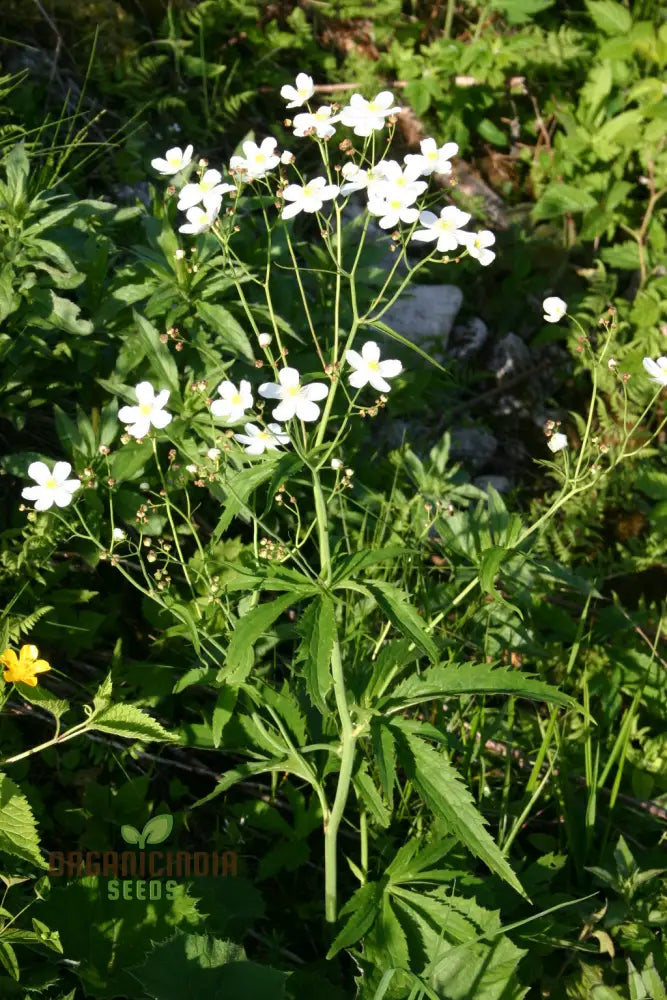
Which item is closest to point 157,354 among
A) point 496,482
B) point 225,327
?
point 225,327

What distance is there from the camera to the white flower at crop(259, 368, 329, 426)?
5.67ft

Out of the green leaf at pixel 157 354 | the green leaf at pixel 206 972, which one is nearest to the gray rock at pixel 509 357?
the green leaf at pixel 157 354

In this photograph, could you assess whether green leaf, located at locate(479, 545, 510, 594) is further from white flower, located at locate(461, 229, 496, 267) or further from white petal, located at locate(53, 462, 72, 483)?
white petal, located at locate(53, 462, 72, 483)

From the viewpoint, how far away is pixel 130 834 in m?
2.00

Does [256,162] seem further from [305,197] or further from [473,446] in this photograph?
[473,446]

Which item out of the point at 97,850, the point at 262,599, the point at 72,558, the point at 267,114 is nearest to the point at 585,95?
the point at 267,114

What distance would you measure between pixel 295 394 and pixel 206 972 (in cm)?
99

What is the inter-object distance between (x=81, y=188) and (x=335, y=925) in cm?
235

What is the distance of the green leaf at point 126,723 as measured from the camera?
1711mm

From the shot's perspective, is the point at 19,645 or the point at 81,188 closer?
the point at 19,645

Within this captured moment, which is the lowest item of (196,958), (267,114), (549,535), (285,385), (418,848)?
(549,535)

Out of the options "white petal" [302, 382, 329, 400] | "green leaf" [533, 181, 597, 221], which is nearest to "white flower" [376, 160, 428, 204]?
"white petal" [302, 382, 329, 400]

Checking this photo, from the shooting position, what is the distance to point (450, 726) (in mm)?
2301

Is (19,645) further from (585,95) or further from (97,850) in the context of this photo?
(585,95)
